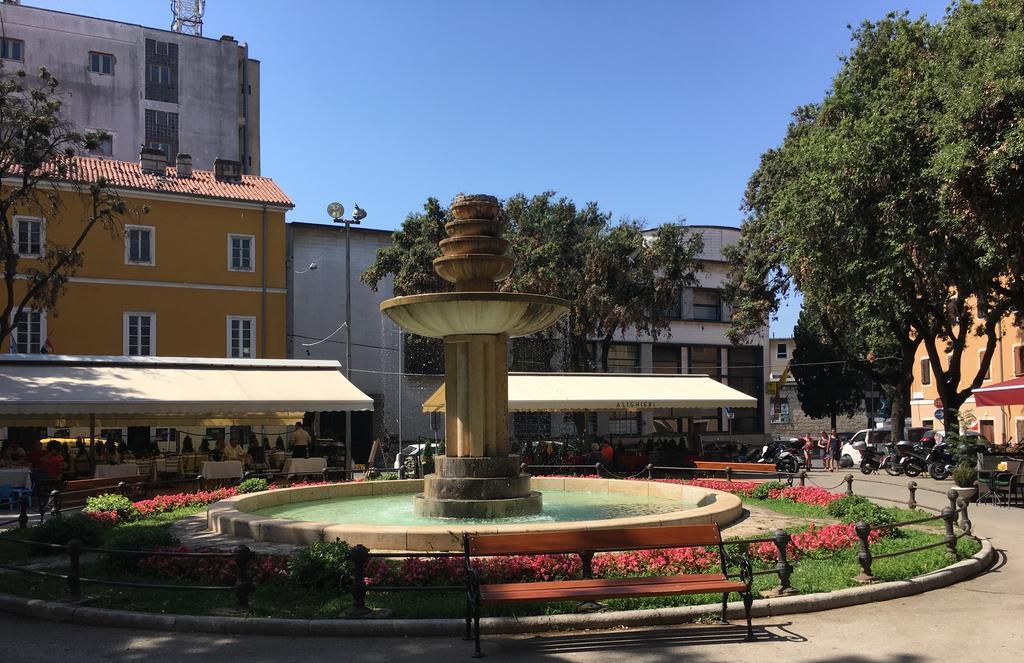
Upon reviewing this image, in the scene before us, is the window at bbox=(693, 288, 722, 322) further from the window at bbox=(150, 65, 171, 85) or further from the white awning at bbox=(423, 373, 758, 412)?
the window at bbox=(150, 65, 171, 85)

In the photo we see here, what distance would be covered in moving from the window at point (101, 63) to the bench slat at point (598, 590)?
47009 millimetres

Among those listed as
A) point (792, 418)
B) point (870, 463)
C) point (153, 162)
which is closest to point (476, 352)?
point (870, 463)

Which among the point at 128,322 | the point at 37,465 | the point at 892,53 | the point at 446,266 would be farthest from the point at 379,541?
the point at 128,322

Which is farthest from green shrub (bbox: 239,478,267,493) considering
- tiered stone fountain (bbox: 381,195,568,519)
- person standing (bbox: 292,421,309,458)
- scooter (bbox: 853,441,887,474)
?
scooter (bbox: 853,441,887,474)

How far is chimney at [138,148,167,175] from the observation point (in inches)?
1366

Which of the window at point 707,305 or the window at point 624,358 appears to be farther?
the window at point 707,305

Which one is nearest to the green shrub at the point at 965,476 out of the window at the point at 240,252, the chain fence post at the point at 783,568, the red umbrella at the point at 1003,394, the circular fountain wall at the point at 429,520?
the red umbrella at the point at 1003,394

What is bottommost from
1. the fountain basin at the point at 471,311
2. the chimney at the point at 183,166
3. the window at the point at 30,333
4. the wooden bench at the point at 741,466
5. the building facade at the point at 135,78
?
the wooden bench at the point at 741,466

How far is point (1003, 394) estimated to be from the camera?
20906 mm

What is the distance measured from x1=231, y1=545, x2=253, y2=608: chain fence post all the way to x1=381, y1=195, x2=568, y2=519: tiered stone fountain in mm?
4881

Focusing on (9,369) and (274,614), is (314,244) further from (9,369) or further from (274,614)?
(274,614)

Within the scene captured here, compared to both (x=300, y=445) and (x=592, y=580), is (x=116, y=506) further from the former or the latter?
(x=300, y=445)

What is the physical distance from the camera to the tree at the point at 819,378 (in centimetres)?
5597

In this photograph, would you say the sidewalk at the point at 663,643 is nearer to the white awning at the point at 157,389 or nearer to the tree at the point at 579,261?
the white awning at the point at 157,389
